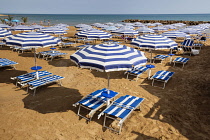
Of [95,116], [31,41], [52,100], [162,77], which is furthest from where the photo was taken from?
[162,77]

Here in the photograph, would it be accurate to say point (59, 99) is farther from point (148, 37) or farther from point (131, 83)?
point (148, 37)

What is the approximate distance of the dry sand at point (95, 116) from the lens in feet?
15.5

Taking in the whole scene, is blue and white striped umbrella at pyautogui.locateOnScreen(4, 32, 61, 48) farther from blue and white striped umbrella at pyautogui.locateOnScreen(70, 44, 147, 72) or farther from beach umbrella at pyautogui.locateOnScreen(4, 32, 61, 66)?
blue and white striped umbrella at pyautogui.locateOnScreen(70, 44, 147, 72)

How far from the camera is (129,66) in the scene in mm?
4340

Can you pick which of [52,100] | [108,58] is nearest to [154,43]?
[108,58]

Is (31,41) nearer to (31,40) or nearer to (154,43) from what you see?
(31,40)

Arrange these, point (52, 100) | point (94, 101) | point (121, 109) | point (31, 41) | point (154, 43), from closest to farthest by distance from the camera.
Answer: point (121, 109)
point (94, 101)
point (52, 100)
point (31, 41)
point (154, 43)

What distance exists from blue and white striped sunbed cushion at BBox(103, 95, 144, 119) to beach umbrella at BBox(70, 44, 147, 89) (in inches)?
56.7

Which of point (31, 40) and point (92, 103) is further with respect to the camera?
point (31, 40)

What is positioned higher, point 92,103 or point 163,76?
point 163,76

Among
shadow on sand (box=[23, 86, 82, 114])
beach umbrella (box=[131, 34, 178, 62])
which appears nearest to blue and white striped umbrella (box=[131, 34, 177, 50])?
beach umbrella (box=[131, 34, 178, 62])

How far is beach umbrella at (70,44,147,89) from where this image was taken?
425cm

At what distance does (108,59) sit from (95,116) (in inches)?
87.9

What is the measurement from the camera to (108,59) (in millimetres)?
4324
